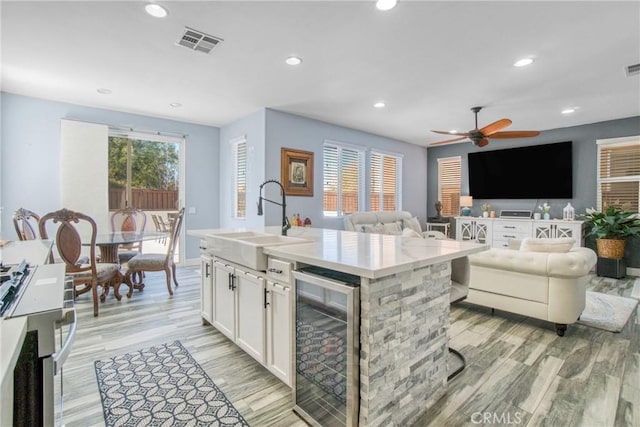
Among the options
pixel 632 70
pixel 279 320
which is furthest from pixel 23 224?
pixel 632 70

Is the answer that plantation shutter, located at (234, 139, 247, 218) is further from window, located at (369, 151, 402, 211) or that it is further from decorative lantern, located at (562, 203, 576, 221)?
decorative lantern, located at (562, 203, 576, 221)

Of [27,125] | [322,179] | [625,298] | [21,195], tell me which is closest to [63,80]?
[27,125]

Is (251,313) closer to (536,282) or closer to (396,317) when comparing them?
(396,317)

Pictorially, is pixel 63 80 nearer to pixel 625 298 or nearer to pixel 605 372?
A: pixel 605 372

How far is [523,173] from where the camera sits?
21.0 ft

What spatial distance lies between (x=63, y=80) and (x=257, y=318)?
3855mm

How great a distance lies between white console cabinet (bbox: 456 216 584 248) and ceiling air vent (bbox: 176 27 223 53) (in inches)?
216

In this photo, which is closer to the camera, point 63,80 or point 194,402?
point 194,402

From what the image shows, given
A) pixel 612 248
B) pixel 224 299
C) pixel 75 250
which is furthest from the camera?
pixel 612 248

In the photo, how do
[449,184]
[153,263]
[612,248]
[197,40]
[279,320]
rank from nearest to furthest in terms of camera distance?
[279,320], [197,40], [153,263], [612,248], [449,184]

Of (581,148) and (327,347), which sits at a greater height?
(581,148)

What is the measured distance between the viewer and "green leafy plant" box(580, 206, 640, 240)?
16.1ft

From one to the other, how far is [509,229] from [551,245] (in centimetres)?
378

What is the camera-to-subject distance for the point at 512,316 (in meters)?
3.33
